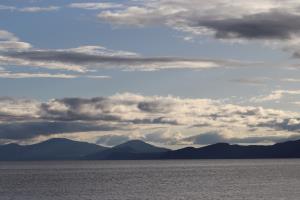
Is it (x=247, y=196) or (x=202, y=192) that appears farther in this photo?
(x=202, y=192)

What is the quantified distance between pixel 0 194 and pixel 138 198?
3161 centimetres

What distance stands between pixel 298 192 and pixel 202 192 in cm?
1958

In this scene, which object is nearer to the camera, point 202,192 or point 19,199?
point 19,199

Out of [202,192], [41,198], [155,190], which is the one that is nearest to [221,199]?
[202,192]

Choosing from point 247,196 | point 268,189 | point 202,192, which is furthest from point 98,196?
point 268,189

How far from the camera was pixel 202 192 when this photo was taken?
126m

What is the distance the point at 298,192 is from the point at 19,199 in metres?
55.7

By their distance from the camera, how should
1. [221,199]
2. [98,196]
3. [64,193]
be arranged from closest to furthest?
[221,199] < [98,196] < [64,193]

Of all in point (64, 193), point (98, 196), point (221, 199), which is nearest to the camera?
point (221, 199)

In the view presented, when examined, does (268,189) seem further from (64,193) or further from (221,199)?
(64,193)

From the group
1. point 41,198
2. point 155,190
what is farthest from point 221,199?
point 41,198

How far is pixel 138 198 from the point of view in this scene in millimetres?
115375

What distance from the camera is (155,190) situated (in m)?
133

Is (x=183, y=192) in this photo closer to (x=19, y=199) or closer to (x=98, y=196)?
(x=98, y=196)
